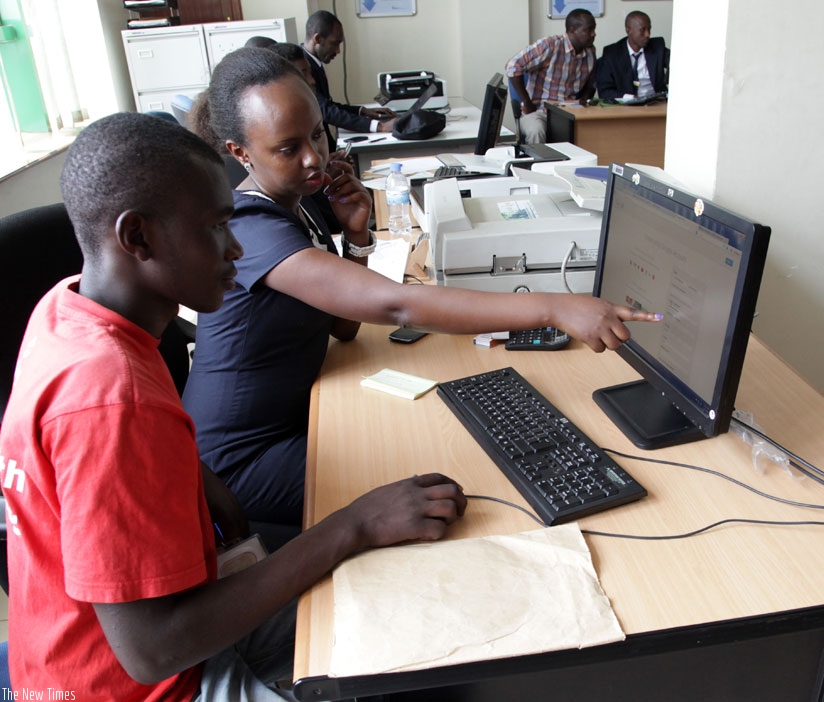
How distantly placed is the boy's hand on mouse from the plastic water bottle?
1.42 m

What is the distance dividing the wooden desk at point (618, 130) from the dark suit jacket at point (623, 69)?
1.16 m

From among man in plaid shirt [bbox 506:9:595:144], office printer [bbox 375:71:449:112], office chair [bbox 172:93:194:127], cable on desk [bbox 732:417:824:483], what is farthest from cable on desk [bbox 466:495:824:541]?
man in plaid shirt [bbox 506:9:595:144]

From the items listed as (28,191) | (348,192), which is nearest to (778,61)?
(348,192)

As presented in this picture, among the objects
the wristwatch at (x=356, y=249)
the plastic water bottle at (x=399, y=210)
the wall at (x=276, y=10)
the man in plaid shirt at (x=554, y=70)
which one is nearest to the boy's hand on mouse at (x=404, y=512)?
the wristwatch at (x=356, y=249)

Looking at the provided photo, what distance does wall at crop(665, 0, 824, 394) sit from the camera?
1.35m

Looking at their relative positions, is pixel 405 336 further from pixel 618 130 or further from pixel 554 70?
pixel 554 70

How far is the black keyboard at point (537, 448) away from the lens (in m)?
0.94

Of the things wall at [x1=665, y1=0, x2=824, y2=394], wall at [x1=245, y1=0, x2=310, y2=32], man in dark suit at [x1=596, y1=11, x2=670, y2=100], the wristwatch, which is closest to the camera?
wall at [x1=665, y1=0, x2=824, y2=394]

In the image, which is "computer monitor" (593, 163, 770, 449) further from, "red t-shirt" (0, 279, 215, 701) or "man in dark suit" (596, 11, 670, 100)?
Result: "man in dark suit" (596, 11, 670, 100)

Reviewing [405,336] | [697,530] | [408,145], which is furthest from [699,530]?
[408,145]

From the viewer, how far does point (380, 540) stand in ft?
A: 2.85

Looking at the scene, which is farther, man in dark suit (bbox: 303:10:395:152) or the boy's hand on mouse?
man in dark suit (bbox: 303:10:395:152)

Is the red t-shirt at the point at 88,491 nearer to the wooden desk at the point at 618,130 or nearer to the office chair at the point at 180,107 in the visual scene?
the office chair at the point at 180,107

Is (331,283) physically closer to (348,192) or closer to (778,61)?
(348,192)
